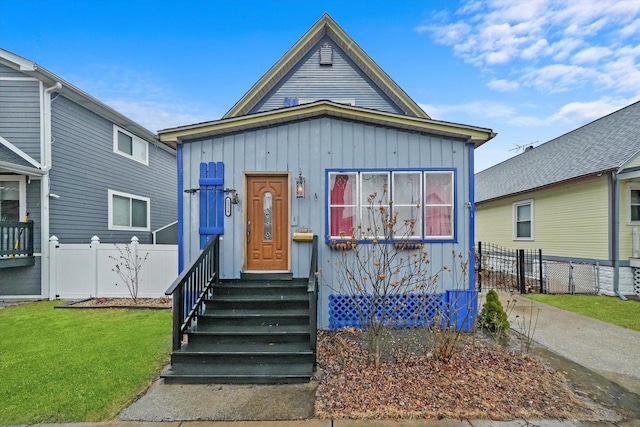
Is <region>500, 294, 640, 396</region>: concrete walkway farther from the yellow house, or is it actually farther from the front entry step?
the front entry step

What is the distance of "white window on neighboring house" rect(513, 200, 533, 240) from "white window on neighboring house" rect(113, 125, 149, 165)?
15557 millimetres

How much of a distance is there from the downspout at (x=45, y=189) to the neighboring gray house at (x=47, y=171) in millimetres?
20

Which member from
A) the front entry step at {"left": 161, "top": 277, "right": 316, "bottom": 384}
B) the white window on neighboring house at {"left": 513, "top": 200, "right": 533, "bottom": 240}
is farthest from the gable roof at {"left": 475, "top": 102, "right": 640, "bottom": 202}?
the front entry step at {"left": 161, "top": 277, "right": 316, "bottom": 384}

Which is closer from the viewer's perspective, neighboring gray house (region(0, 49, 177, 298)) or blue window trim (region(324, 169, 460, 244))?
blue window trim (region(324, 169, 460, 244))

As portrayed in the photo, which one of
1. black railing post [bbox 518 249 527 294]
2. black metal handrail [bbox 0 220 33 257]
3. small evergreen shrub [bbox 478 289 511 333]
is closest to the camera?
small evergreen shrub [bbox 478 289 511 333]

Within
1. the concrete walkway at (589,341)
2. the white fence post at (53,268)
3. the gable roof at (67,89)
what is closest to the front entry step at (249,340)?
the concrete walkway at (589,341)

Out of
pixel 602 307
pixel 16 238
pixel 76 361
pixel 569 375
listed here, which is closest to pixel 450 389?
pixel 569 375

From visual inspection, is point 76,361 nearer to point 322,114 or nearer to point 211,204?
point 211,204

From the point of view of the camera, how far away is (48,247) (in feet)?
26.4

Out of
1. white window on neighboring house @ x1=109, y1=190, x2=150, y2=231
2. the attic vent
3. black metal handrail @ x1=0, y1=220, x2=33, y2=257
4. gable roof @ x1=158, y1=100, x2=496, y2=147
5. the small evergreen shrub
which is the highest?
the attic vent

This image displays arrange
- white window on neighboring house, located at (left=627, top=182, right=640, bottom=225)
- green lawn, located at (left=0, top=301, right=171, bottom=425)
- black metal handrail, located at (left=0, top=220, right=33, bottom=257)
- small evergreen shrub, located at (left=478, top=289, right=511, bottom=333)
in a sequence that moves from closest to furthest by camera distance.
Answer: green lawn, located at (left=0, top=301, right=171, bottom=425)
small evergreen shrub, located at (left=478, top=289, right=511, bottom=333)
black metal handrail, located at (left=0, top=220, right=33, bottom=257)
white window on neighboring house, located at (left=627, top=182, right=640, bottom=225)

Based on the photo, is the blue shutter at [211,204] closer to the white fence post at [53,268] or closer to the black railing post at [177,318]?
the black railing post at [177,318]

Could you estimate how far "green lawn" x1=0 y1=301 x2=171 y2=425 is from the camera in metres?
3.15

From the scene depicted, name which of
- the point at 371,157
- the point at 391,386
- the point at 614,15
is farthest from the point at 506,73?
the point at 391,386
